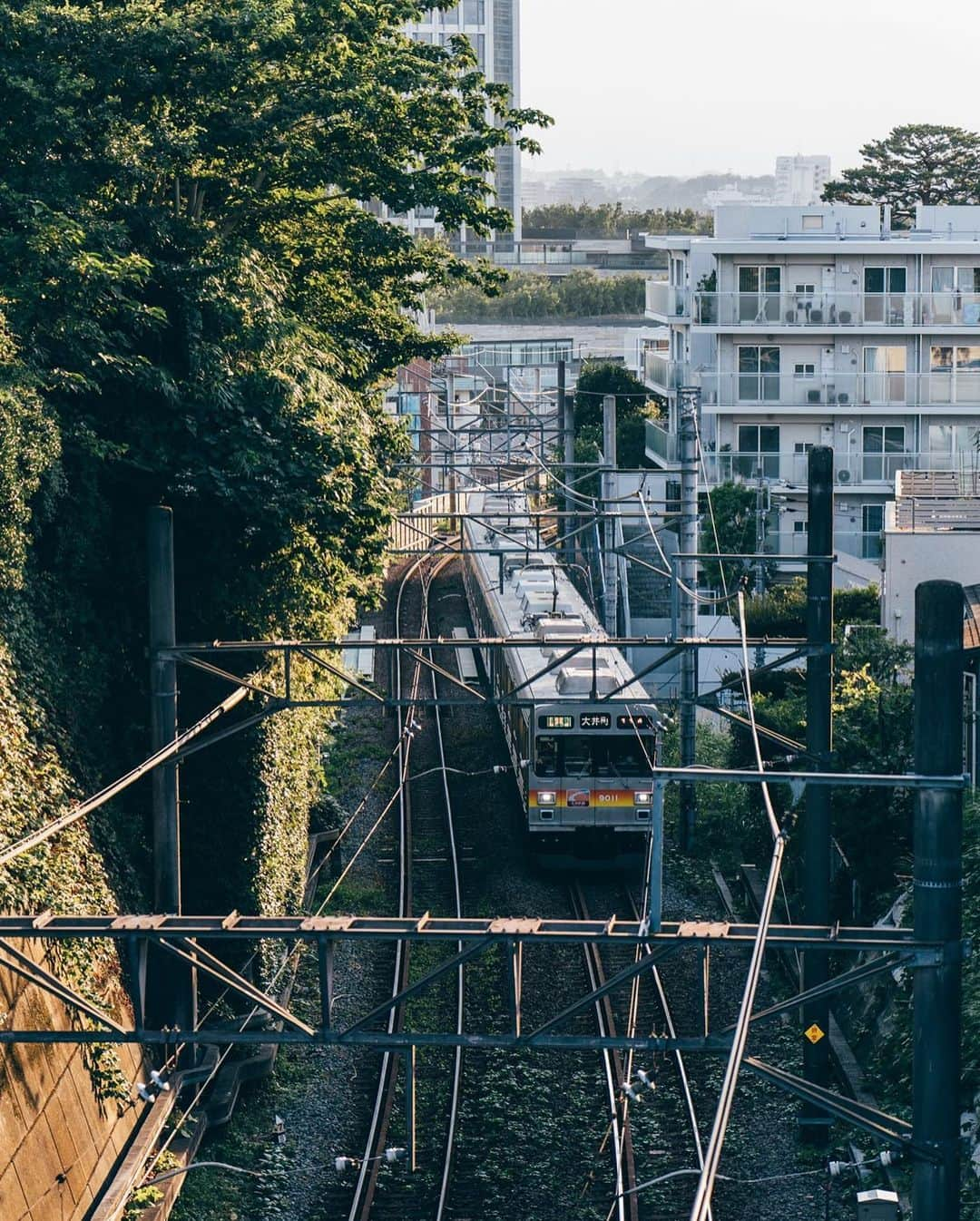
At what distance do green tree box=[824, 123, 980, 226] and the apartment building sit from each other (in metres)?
32.5

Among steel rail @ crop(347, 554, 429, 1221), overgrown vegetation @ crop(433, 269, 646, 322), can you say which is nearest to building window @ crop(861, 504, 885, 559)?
steel rail @ crop(347, 554, 429, 1221)

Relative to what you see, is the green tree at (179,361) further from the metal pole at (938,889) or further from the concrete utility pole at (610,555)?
the concrete utility pole at (610,555)

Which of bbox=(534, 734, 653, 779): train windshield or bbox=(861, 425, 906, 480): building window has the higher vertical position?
bbox=(861, 425, 906, 480): building window

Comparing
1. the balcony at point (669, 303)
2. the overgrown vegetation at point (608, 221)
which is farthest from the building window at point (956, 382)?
the overgrown vegetation at point (608, 221)

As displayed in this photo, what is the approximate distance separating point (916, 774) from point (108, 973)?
6575 mm

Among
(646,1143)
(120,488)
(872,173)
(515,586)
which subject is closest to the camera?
(646,1143)

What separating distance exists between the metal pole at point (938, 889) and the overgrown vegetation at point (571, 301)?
7606 centimetres

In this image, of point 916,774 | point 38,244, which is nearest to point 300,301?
point 38,244

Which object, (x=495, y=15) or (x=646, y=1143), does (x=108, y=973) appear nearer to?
(x=646, y=1143)

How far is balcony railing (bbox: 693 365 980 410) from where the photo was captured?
33469 mm

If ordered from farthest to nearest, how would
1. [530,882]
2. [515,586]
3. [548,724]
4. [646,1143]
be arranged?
[515,586], [530,882], [548,724], [646,1143]

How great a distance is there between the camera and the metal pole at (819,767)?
1206cm

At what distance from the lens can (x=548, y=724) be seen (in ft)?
58.1

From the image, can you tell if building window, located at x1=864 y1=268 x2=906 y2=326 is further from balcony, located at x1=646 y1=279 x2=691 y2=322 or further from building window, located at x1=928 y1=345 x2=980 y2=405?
balcony, located at x1=646 y1=279 x2=691 y2=322
